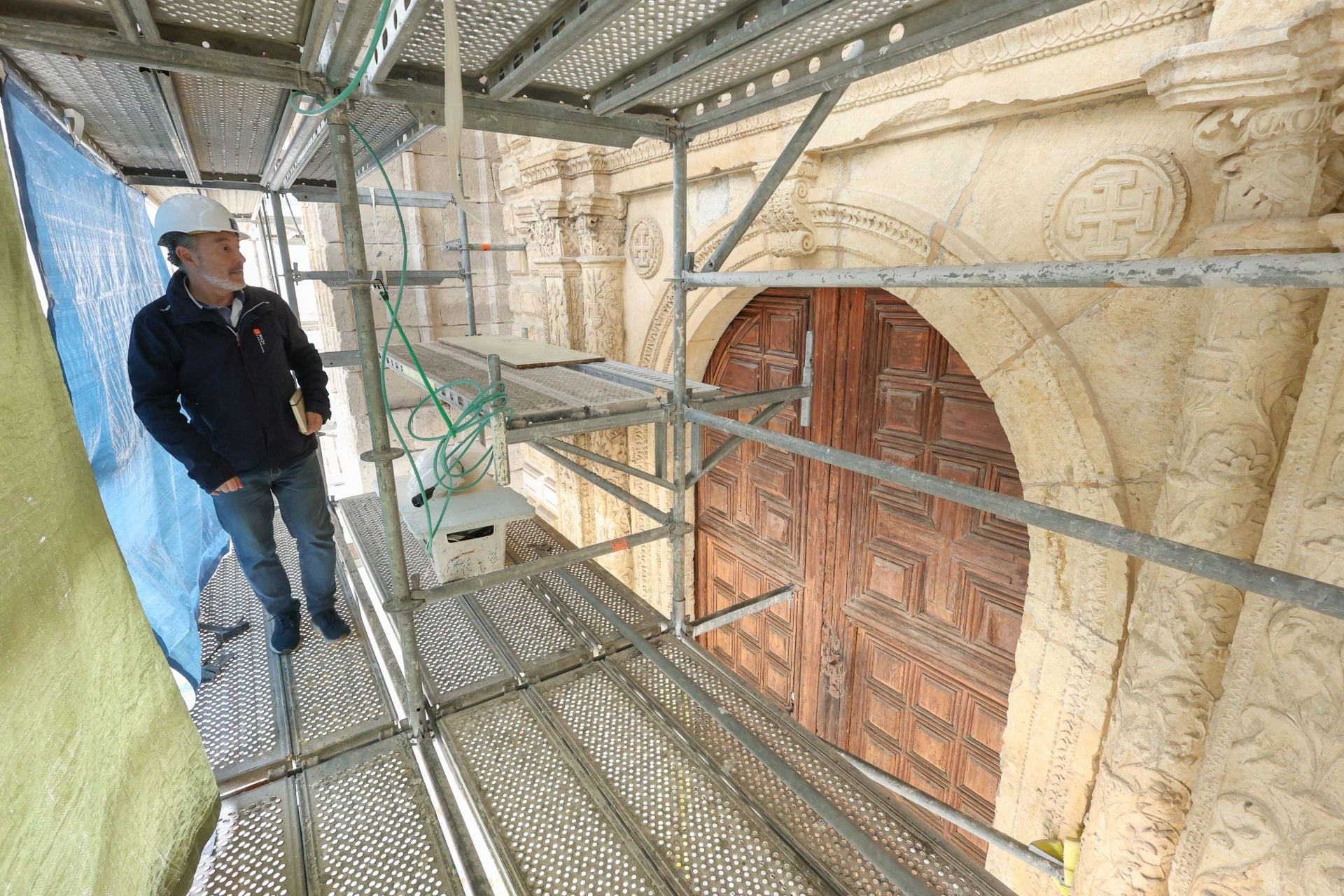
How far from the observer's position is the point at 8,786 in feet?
3.19

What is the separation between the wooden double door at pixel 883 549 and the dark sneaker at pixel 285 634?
272 centimetres

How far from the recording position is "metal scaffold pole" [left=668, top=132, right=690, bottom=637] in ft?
6.87

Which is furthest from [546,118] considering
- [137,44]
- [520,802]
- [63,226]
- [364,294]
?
[520,802]

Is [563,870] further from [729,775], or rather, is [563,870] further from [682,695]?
[682,695]

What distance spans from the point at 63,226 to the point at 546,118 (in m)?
1.96

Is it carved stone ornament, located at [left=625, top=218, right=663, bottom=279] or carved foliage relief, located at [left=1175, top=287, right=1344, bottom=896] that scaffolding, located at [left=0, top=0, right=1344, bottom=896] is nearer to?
carved foliage relief, located at [left=1175, top=287, right=1344, bottom=896]

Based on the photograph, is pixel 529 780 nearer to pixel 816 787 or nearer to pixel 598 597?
pixel 816 787

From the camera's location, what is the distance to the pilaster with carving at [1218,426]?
4.92 feet

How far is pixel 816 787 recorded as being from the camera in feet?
5.69

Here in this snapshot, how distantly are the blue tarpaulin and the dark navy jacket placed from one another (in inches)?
11.1

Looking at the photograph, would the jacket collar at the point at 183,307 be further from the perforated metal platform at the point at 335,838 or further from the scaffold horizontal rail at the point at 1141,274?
the scaffold horizontal rail at the point at 1141,274

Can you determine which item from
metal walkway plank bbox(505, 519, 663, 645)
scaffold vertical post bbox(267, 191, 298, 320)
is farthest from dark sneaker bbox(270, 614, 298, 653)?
scaffold vertical post bbox(267, 191, 298, 320)

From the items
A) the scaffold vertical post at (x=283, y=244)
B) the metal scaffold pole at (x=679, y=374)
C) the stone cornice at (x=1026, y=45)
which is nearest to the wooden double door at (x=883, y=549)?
the stone cornice at (x=1026, y=45)

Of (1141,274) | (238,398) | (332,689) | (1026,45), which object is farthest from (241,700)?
(1026,45)
